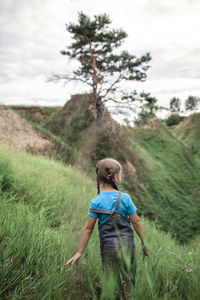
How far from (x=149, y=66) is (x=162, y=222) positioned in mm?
8440

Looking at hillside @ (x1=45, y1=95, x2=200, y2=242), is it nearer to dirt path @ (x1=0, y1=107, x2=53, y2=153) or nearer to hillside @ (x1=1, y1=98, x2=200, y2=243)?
hillside @ (x1=1, y1=98, x2=200, y2=243)

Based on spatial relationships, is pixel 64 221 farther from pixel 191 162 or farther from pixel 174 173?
pixel 191 162

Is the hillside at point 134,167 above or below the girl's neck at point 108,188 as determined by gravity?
below

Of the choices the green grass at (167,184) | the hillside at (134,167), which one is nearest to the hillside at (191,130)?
the green grass at (167,184)

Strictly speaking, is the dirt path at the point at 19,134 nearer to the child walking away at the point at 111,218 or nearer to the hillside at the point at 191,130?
the child walking away at the point at 111,218

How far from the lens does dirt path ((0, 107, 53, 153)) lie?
35.0ft

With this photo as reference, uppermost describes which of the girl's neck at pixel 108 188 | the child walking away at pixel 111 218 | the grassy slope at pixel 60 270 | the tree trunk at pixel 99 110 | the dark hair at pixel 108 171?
the tree trunk at pixel 99 110

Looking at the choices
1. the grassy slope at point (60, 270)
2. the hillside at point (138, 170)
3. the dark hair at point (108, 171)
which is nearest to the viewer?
the grassy slope at point (60, 270)

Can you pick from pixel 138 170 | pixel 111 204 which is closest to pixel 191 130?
pixel 138 170

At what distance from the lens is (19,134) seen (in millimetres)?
11555

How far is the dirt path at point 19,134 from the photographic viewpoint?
1067 centimetres

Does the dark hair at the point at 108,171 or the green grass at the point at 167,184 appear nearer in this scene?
the dark hair at the point at 108,171

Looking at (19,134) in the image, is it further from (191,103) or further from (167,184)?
(191,103)

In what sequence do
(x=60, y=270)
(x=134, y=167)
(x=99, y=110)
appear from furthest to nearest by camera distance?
(x=134, y=167), (x=99, y=110), (x=60, y=270)
